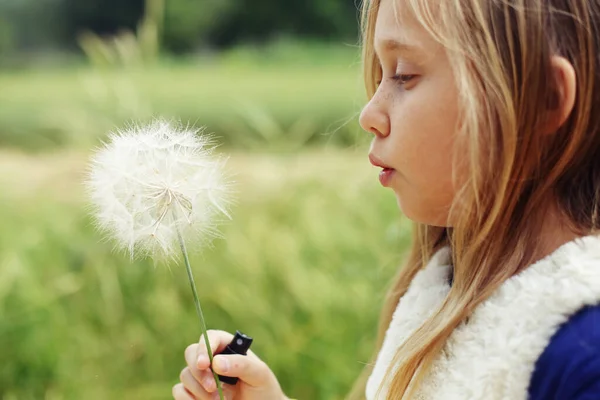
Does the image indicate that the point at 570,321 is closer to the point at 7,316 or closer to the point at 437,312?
the point at 437,312

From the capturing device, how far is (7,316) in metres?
1.64

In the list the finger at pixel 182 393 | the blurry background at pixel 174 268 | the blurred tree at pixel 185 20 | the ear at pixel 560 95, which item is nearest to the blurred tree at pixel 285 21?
the blurred tree at pixel 185 20

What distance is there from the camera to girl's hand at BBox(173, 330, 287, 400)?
0.70 meters

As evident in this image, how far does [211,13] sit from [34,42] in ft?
2.75

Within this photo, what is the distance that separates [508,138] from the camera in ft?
2.04

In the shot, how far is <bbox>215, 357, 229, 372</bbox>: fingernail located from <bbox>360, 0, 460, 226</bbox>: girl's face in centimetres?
21

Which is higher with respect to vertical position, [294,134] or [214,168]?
[214,168]

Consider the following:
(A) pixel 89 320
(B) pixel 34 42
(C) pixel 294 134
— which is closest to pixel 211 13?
(B) pixel 34 42

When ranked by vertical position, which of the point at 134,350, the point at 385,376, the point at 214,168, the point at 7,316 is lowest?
the point at 134,350

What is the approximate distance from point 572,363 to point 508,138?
0.18 metres

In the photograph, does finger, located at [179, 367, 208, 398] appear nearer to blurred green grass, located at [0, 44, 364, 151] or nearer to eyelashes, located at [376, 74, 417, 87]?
eyelashes, located at [376, 74, 417, 87]

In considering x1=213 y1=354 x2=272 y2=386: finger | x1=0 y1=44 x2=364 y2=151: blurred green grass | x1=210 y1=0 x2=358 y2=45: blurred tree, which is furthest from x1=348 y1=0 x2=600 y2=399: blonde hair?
x1=210 y1=0 x2=358 y2=45: blurred tree

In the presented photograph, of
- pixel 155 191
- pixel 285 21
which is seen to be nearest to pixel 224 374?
pixel 155 191

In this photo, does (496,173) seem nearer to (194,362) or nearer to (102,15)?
(194,362)
